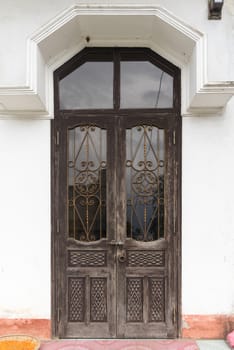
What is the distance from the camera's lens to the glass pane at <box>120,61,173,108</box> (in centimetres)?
355

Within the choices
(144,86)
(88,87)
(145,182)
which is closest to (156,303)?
(145,182)

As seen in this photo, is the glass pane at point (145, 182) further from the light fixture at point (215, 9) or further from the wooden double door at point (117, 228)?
the light fixture at point (215, 9)

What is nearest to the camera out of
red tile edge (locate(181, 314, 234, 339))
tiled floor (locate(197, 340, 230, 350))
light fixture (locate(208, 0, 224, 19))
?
light fixture (locate(208, 0, 224, 19))

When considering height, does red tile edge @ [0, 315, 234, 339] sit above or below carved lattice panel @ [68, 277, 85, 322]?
below

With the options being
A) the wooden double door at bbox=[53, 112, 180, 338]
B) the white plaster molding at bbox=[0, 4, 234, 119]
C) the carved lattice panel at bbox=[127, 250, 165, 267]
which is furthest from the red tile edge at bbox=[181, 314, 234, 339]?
the white plaster molding at bbox=[0, 4, 234, 119]

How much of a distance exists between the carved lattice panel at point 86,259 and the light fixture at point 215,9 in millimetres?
2670

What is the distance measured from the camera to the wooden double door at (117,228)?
11.5ft

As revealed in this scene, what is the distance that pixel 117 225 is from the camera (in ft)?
11.5

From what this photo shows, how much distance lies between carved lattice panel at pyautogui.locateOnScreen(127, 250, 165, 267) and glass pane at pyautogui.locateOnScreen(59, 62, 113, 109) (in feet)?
5.50

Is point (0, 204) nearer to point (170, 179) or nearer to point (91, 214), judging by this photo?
point (91, 214)

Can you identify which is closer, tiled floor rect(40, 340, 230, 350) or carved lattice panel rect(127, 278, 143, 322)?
tiled floor rect(40, 340, 230, 350)

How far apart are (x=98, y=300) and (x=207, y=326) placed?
121cm

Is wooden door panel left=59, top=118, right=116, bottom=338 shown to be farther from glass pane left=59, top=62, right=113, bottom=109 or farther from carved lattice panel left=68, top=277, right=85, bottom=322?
glass pane left=59, top=62, right=113, bottom=109

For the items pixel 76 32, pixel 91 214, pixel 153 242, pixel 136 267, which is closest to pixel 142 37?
pixel 76 32
